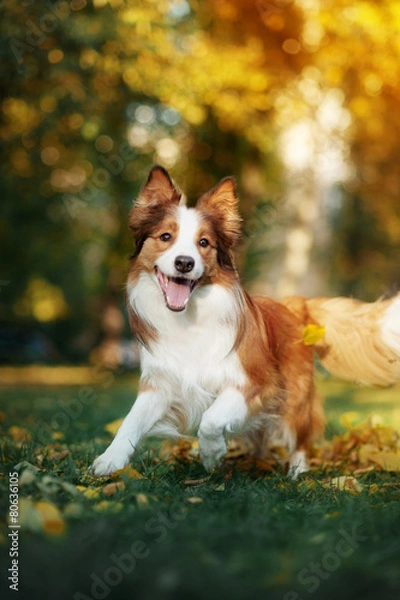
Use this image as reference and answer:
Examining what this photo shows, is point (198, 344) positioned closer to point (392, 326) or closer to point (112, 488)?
point (112, 488)

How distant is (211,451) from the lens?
432 cm

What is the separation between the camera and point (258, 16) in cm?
1337

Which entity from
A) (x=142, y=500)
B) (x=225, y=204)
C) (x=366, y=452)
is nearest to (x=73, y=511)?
(x=142, y=500)

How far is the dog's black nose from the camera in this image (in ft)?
14.0

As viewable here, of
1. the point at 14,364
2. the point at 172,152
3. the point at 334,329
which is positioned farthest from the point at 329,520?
the point at 14,364

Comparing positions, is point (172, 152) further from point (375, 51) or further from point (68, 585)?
point (68, 585)

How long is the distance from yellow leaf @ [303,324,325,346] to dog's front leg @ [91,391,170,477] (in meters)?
1.23

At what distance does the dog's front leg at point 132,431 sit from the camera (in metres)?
4.14

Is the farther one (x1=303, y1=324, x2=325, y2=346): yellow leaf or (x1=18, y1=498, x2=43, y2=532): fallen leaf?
(x1=303, y1=324, x2=325, y2=346): yellow leaf

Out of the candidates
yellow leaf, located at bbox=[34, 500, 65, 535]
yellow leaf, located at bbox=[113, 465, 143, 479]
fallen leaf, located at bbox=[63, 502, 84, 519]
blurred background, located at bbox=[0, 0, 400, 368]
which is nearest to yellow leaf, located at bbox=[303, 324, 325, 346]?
yellow leaf, located at bbox=[113, 465, 143, 479]

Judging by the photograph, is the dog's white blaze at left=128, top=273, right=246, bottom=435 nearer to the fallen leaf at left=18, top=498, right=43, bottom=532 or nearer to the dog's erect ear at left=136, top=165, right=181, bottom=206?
the dog's erect ear at left=136, top=165, right=181, bottom=206

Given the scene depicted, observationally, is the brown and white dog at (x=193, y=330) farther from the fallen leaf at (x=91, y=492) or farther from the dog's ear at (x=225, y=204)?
the fallen leaf at (x=91, y=492)

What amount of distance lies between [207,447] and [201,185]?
37.6ft

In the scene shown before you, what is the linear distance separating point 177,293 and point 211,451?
97 cm
